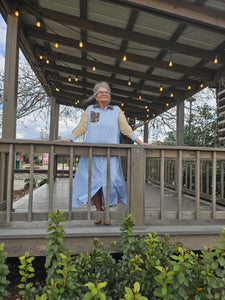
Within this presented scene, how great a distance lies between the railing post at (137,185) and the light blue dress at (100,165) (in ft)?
0.83

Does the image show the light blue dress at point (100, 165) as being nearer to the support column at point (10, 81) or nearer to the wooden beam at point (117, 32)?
the support column at point (10, 81)

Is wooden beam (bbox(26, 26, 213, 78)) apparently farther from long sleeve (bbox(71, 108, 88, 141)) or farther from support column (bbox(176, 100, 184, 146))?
long sleeve (bbox(71, 108, 88, 141))

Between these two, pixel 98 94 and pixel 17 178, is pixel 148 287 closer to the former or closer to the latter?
pixel 98 94

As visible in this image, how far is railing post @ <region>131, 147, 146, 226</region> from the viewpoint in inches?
77.4

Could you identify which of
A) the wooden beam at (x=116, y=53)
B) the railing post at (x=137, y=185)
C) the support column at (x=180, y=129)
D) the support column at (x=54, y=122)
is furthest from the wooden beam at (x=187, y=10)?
the support column at (x=54, y=122)

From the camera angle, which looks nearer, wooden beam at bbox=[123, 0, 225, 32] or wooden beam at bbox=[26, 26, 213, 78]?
wooden beam at bbox=[123, 0, 225, 32]

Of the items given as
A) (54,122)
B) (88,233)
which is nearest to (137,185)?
(88,233)

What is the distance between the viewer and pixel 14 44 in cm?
283

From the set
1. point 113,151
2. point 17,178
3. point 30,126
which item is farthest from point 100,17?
point 17,178

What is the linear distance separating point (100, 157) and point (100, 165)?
0.27 feet

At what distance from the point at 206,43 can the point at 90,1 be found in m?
2.10

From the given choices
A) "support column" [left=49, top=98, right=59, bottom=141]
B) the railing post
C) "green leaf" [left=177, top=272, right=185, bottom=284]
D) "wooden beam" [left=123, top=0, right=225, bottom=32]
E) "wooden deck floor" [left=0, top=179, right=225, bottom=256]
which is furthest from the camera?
"support column" [left=49, top=98, right=59, bottom=141]

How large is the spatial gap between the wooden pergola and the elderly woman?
4.07ft


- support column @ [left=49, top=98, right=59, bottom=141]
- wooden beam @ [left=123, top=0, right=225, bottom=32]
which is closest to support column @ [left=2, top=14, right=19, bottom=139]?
wooden beam @ [left=123, top=0, right=225, bottom=32]
